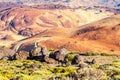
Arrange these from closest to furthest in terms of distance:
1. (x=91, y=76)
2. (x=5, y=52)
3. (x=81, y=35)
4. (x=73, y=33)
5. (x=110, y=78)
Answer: (x=91, y=76)
(x=110, y=78)
(x=5, y=52)
(x=81, y=35)
(x=73, y=33)

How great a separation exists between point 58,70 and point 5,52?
111 feet

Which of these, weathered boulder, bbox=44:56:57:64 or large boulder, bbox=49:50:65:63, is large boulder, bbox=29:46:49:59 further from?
weathered boulder, bbox=44:56:57:64

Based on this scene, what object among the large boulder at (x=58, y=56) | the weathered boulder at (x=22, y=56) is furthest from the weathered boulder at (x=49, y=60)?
the weathered boulder at (x=22, y=56)

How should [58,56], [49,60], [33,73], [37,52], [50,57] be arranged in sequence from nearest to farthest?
→ 1. [33,73]
2. [49,60]
3. [58,56]
4. [50,57]
5. [37,52]

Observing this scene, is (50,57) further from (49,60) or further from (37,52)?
(37,52)

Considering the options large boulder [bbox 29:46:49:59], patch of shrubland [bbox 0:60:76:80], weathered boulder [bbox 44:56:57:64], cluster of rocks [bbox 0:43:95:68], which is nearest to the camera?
patch of shrubland [bbox 0:60:76:80]

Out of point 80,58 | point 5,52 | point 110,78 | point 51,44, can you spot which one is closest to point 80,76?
point 110,78

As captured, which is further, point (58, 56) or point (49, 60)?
point (58, 56)

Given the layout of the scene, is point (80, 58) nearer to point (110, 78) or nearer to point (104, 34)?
point (110, 78)

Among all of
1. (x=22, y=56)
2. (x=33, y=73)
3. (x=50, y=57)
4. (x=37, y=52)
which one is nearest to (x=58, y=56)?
(x=50, y=57)

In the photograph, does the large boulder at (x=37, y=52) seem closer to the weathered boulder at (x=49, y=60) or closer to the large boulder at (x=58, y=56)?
the large boulder at (x=58, y=56)

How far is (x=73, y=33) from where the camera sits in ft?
556

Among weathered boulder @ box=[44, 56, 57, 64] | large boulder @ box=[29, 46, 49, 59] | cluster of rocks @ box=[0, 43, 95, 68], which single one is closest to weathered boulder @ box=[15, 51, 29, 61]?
cluster of rocks @ box=[0, 43, 95, 68]

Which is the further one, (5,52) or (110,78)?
(5,52)
